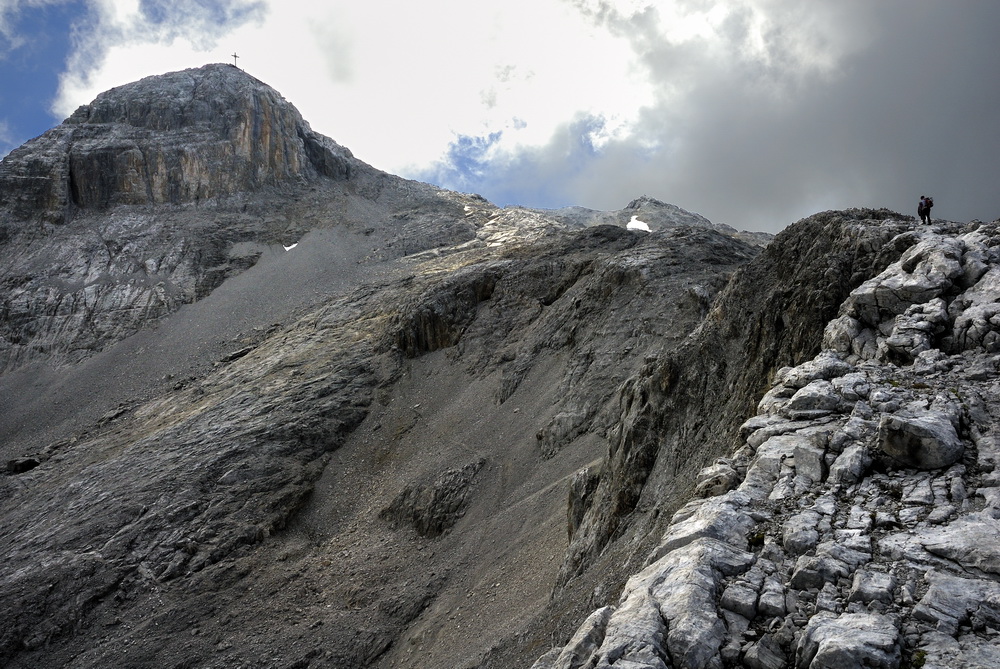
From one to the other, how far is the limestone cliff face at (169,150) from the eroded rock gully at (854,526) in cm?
8833

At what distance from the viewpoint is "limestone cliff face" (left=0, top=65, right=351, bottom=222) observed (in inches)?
3307

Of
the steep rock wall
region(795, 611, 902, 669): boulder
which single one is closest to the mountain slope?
the steep rock wall

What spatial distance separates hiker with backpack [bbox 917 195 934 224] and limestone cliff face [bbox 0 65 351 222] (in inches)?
3335

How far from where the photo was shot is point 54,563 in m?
32.7

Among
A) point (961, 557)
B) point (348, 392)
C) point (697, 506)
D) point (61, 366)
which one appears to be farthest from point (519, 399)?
point (61, 366)

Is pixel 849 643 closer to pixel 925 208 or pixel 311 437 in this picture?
pixel 925 208

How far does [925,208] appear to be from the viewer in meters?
19.3

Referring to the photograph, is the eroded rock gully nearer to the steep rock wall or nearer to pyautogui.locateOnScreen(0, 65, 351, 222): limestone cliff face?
the steep rock wall

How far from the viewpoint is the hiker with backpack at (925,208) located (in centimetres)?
1917

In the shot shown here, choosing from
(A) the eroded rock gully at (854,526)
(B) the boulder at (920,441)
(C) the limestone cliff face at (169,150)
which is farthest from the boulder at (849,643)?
(C) the limestone cliff face at (169,150)

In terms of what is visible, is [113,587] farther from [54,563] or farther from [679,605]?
[679,605]

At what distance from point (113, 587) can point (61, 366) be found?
4138 cm

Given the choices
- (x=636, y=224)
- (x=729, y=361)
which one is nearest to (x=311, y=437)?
(x=729, y=361)

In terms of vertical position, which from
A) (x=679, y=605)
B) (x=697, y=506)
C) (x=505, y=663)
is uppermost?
(x=697, y=506)
